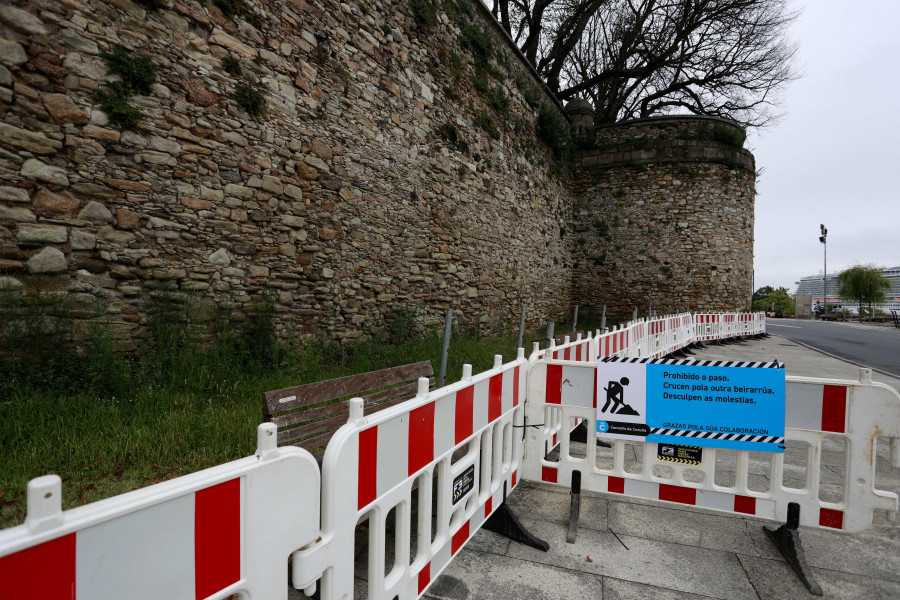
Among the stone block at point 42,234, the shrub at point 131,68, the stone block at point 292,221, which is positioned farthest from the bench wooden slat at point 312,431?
the shrub at point 131,68

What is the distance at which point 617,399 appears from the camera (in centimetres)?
309

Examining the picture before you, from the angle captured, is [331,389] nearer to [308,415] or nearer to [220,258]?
[308,415]

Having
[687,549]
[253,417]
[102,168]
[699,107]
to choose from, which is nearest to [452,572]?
[687,549]

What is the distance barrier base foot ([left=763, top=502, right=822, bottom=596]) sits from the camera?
2311 millimetres

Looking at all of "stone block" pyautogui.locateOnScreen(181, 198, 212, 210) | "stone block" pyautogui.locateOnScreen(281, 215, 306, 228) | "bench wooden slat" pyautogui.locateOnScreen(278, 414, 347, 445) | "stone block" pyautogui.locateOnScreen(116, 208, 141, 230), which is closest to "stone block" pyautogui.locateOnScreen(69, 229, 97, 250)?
"stone block" pyautogui.locateOnScreen(116, 208, 141, 230)

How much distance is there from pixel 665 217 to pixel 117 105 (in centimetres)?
1664

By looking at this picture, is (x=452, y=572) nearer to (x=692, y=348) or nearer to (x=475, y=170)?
(x=475, y=170)

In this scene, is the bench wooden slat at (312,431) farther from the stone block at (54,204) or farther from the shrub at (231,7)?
the shrub at (231,7)

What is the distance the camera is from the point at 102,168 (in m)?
4.08

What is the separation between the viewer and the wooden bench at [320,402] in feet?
8.21

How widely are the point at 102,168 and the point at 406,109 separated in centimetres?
492

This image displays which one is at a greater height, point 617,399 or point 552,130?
point 552,130

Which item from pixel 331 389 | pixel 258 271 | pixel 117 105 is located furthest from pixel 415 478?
pixel 117 105

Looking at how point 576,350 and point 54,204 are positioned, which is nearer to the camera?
point 54,204
